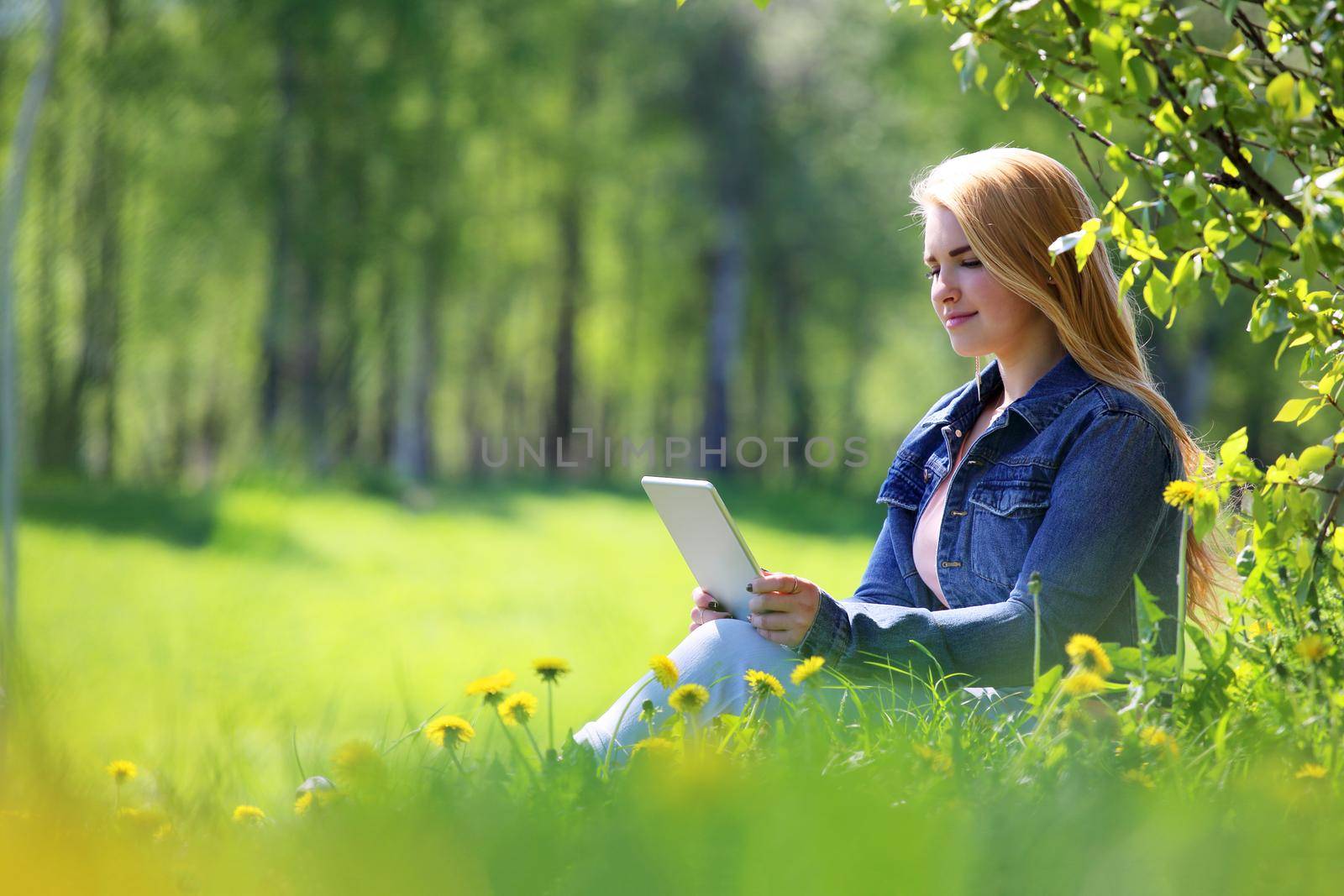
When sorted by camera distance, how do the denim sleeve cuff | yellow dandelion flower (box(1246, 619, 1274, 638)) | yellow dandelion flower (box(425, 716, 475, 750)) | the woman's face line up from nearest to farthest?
yellow dandelion flower (box(425, 716, 475, 750)), yellow dandelion flower (box(1246, 619, 1274, 638)), the denim sleeve cuff, the woman's face

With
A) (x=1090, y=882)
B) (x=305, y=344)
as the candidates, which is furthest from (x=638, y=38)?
(x=1090, y=882)

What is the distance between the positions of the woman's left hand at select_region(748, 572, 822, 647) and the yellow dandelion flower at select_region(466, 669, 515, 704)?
1.66ft

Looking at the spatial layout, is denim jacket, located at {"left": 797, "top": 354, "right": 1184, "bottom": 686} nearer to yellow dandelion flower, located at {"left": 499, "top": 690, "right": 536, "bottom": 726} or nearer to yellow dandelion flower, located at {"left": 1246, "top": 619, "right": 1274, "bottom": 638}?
yellow dandelion flower, located at {"left": 1246, "top": 619, "right": 1274, "bottom": 638}

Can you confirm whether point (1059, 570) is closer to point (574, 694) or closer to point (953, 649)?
point (953, 649)

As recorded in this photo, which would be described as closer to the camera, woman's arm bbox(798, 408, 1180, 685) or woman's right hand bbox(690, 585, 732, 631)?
woman's arm bbox(798, 408, 1180, 685)

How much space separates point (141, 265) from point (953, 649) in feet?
56.0

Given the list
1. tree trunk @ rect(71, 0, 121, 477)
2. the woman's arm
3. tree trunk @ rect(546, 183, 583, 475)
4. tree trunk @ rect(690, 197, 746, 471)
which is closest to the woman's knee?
the woman's arm

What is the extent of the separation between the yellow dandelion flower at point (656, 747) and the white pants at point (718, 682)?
339 mm

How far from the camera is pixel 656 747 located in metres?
1.68

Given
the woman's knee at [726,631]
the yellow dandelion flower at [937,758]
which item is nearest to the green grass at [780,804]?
the yellow dandelion flower at [937,758]

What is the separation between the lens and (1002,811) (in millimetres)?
1411

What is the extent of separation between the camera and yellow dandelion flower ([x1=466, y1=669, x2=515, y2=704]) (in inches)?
73.0

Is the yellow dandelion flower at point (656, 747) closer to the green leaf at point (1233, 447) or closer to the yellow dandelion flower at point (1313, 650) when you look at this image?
the yellow dandelion flower at point (1313, 650)

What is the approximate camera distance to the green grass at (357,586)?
9.75 m
